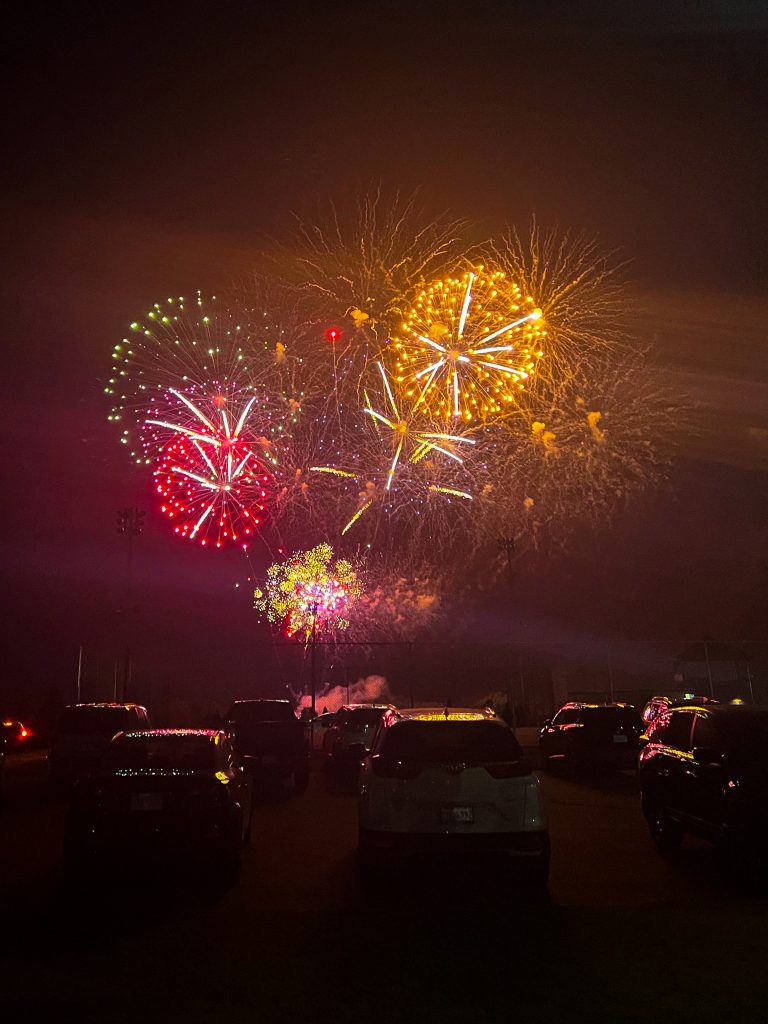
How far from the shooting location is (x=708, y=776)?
325 inches

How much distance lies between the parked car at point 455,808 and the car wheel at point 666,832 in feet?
8.21

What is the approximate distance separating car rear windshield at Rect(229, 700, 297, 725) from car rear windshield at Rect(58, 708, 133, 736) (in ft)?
9.05

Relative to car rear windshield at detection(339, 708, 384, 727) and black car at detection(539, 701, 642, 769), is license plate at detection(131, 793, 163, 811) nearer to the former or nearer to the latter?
car rear windshield at detection(339, 708, 384, 727)

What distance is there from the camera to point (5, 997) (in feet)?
15.8

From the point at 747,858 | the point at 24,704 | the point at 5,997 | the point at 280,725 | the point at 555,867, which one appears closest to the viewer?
the point at 5,997

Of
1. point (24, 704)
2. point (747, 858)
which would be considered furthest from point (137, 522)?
point (747, 858)

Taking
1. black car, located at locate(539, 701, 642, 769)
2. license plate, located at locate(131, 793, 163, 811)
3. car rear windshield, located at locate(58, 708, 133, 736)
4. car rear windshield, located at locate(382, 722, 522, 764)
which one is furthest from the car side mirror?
car rear windshield, located at locate(58, 708, 133, 736)

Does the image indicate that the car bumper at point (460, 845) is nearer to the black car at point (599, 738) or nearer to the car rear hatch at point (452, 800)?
the car rear hatch at point (452, 800)

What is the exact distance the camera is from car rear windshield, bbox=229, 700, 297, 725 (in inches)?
730

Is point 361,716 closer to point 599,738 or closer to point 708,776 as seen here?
point 599,738

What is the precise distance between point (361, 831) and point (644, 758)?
4.52 meters

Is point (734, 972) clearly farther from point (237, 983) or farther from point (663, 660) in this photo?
point (663, 660)

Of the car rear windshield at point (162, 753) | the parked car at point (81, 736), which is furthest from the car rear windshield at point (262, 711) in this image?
the car rear windshield at point (162, 753)

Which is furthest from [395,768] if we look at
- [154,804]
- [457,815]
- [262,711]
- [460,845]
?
[262,711]
